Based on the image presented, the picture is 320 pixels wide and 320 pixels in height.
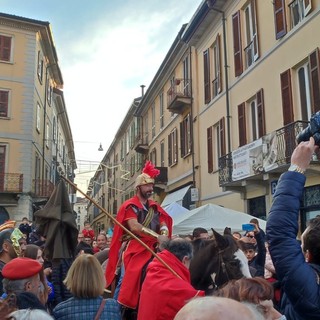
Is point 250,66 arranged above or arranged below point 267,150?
above

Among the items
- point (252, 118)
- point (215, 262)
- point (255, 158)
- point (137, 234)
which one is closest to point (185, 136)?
point (252, 118)

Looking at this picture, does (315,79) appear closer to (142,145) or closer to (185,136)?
(185,136)

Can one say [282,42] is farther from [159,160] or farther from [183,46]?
[159,160]

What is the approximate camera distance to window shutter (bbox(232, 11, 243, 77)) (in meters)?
18.4

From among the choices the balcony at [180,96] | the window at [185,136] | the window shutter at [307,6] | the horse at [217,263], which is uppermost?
the balcony at [180,96]

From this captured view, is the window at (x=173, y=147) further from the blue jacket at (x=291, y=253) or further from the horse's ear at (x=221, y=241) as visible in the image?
the blue jacket at (x=291, y=253)

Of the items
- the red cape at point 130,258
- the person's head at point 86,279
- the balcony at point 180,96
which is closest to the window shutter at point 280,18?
the balcony at point 180,96

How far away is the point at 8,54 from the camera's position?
29156 millimetres

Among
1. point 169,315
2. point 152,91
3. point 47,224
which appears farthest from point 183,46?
point 169,315

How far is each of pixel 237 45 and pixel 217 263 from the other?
15783mm

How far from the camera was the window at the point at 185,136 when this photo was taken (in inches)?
952

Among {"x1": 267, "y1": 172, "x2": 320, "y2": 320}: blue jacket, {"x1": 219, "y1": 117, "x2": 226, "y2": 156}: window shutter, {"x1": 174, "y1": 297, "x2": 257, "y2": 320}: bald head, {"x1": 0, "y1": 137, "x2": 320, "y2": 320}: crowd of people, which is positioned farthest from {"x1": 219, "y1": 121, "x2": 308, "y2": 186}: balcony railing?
{"x1": 174, "y1": 297, "x2": 257, "y2": 320}: bald head

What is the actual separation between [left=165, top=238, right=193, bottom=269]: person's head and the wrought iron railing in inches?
789

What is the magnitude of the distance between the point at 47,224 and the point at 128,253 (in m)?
1.52
